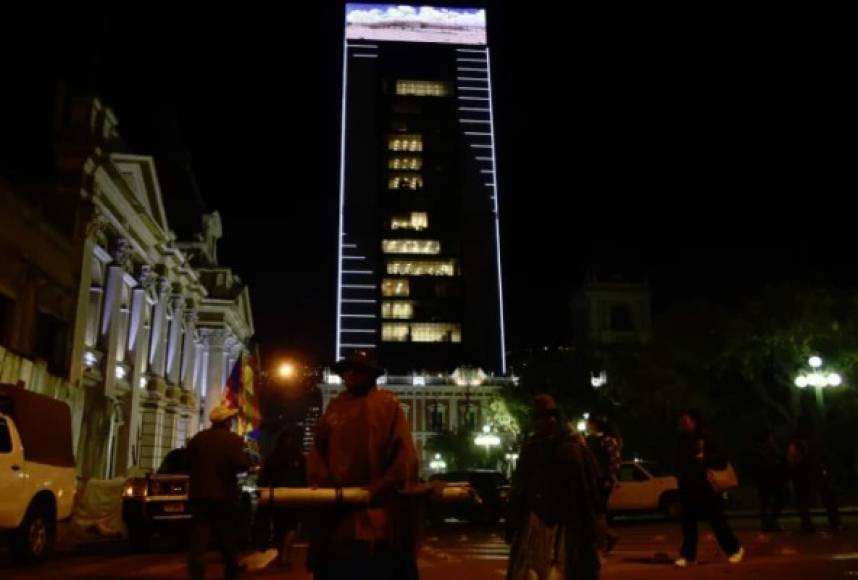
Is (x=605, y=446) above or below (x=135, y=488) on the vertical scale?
above

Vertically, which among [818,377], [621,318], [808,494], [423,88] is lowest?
[808,494]

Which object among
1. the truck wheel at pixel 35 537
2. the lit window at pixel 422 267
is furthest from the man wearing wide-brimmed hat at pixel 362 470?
the lit window at pixel 422 267

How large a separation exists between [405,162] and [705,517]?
10032 cm

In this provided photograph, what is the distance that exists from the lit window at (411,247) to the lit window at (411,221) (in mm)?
1836

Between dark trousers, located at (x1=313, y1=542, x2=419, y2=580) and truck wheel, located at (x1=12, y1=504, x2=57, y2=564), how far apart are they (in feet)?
29.8

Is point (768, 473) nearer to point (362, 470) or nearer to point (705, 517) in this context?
point (705, 517)

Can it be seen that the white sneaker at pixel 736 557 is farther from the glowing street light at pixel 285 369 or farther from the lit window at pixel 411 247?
the lit window at pixel 411 247

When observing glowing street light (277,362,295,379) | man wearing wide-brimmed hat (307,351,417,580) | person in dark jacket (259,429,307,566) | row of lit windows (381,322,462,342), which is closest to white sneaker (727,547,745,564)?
person in dark jacket (259,429,307,566)

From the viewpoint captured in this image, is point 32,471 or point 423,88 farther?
point 423,88

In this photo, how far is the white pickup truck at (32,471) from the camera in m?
10.8

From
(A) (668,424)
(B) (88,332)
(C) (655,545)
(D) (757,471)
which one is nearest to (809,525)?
(D) (757,471)

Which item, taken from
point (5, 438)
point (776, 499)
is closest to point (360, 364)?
point (5, 438)

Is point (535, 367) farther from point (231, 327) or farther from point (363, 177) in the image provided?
point (363, 177)

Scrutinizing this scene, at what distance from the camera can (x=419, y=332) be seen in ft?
333
